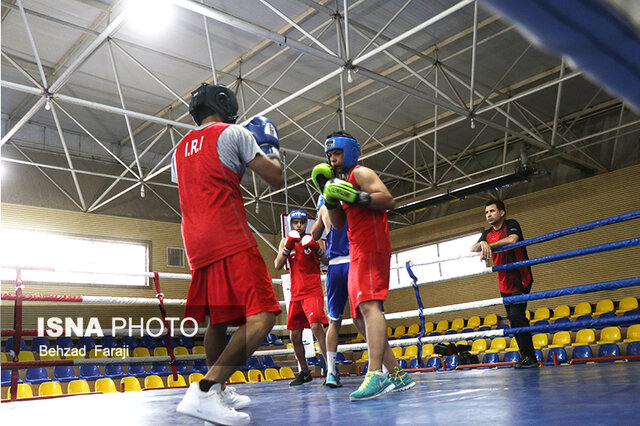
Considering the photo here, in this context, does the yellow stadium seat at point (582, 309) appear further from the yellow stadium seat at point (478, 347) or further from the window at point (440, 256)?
the window at point (440, 256)

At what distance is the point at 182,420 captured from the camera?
6.54ft

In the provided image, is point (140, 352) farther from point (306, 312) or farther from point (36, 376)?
point (306, 312)

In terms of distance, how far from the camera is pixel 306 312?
14.0ft

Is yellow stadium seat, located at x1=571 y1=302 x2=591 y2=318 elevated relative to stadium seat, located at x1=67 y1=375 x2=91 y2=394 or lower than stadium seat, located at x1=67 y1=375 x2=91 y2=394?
elevated

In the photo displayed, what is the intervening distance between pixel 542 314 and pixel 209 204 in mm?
11200

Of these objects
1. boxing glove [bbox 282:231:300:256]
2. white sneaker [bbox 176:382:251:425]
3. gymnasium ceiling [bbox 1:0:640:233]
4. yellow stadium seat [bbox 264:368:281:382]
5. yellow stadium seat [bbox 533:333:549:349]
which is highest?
gymnasium ceiling [bbox 1:0:640:233]

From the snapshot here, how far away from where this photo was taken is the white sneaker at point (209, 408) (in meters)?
1.65

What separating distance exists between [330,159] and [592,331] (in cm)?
850

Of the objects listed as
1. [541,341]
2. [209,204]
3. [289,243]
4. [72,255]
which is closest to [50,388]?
[72,255]

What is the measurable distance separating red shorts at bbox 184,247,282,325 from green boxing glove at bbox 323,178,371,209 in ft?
2.46

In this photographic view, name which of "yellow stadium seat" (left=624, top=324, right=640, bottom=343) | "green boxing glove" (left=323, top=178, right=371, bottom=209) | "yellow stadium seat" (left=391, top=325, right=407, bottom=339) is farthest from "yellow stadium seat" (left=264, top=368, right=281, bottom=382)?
"green boxing glove" (left=323, top=178, right=371, bottom=209)

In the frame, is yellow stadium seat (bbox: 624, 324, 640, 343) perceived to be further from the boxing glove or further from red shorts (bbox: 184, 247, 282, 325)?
red shorts (bbox: 184, 247, 282, 325)

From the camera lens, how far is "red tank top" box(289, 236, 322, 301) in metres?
4.32

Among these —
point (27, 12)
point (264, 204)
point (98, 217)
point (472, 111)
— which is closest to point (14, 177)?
point (98, 217)
